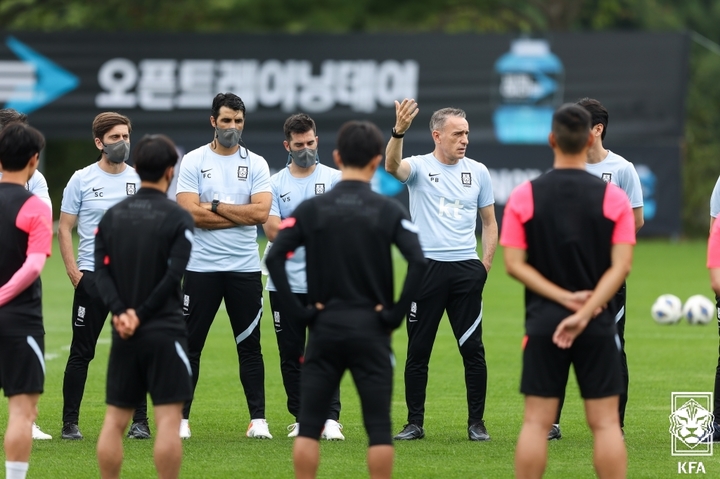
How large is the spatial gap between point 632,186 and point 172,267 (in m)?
3.61

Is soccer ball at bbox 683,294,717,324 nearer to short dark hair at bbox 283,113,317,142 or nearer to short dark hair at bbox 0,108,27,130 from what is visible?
short dark hair at bbox 283,113,317,142

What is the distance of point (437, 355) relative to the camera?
12477 mm

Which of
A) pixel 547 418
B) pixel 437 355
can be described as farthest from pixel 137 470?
pixel 437 355

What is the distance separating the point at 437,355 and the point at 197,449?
16.9 ft

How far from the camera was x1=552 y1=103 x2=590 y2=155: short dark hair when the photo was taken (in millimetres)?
5754

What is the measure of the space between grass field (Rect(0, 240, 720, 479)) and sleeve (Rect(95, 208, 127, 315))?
1.44m

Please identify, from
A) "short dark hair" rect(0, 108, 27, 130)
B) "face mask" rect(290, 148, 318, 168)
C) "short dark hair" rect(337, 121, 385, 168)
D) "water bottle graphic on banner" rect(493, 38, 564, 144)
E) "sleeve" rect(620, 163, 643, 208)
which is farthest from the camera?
"water bottle graphic on banner" rect(493, 38, 564, 144)

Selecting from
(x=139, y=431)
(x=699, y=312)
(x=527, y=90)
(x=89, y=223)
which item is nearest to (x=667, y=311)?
(x=699, y=312)

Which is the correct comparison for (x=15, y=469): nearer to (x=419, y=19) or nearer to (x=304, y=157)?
(x=304, y=157)

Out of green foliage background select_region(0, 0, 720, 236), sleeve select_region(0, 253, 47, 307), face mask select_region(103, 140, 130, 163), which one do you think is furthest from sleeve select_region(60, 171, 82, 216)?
green foliage background select_region(0, 0, 720, 236)

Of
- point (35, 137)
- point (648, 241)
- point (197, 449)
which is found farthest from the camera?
point (648, 241)

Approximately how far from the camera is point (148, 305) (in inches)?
228

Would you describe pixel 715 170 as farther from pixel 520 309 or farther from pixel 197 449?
pixel 197 449

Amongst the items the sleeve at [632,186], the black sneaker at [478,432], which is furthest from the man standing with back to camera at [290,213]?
the sleeve at [632,186]
